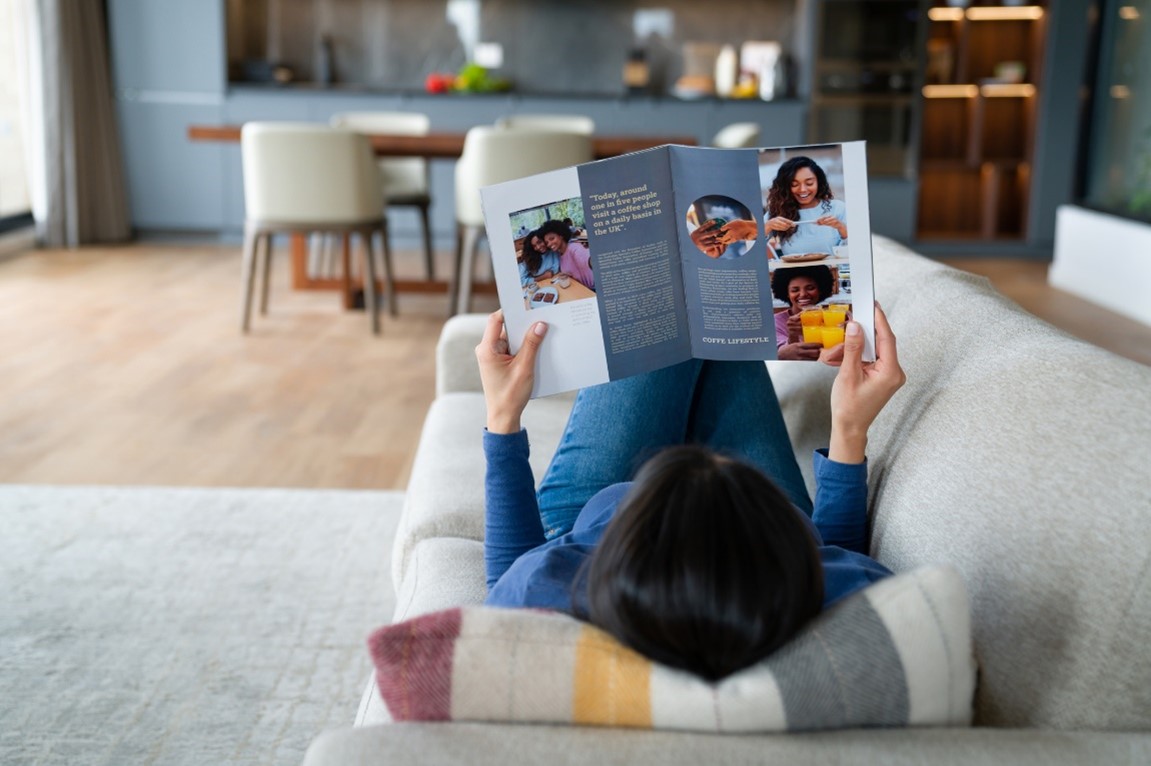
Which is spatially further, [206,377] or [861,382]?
[206,377]

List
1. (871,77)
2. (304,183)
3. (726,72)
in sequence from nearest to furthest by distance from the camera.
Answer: (304,183) < (871,77) < (726,72)

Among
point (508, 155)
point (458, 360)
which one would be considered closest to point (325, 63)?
point (508, 155)

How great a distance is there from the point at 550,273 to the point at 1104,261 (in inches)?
200

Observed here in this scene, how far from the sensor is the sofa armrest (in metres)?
2.37

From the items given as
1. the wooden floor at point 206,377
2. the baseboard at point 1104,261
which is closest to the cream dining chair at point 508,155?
the wooden floor at point 206,377

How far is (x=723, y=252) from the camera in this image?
129 cm

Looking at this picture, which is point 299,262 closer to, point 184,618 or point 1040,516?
point 184,618

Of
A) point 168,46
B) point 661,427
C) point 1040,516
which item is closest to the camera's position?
point 1040,516

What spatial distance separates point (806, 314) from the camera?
1.27 metres

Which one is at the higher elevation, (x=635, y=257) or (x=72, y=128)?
(x=635, y=257)

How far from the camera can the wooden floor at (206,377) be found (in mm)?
3049

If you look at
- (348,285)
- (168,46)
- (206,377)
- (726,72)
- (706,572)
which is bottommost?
(206,377)

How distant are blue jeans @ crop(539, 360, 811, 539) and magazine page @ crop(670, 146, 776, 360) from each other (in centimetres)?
27

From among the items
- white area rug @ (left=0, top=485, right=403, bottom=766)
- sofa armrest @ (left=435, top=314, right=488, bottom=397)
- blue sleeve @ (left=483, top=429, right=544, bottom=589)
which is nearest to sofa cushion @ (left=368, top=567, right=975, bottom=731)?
blue sleeve @ (left=483, top=429, right=544, bottom=589)
